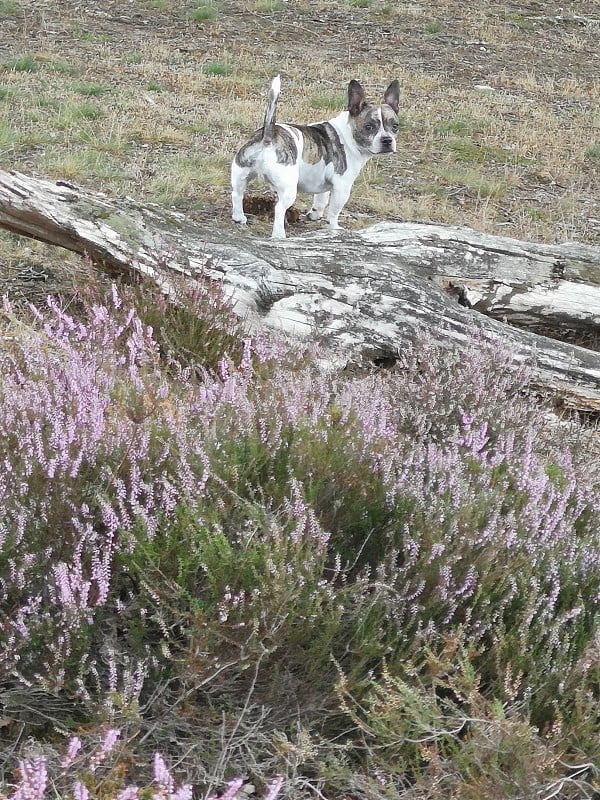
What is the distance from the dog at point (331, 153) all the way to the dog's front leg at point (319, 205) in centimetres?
9

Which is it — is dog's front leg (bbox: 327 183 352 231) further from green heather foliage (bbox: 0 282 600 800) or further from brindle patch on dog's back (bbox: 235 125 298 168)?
green heather foliage (bbox: 0 282 600 800)

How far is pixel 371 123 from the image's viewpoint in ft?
22.7

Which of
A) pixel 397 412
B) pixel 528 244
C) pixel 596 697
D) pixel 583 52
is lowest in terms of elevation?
pixel 596 697

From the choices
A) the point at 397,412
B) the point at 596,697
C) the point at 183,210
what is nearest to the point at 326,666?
the point at 596,697

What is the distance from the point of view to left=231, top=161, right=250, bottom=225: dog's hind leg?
6402mm

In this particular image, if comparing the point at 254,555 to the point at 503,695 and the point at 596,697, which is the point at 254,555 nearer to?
the point at 503,695

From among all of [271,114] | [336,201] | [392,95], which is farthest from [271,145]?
[392,95]

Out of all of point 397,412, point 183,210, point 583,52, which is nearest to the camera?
point 397,412

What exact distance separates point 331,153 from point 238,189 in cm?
95

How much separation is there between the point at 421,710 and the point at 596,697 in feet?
1.86

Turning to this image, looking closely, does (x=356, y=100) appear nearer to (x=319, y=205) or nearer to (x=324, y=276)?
(x=319, y=205)

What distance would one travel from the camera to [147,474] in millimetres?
2426

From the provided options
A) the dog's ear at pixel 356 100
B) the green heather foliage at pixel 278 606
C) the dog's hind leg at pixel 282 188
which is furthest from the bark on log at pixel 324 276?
the dog's ear at pixel 356 100

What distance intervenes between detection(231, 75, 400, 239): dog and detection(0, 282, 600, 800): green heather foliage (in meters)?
3.94
